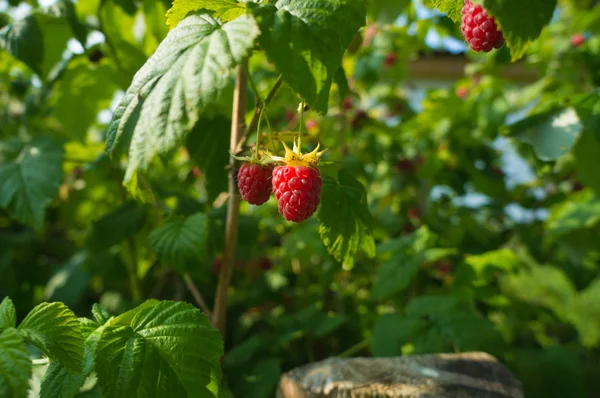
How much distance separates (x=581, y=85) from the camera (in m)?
2.77

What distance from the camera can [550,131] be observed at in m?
1.75

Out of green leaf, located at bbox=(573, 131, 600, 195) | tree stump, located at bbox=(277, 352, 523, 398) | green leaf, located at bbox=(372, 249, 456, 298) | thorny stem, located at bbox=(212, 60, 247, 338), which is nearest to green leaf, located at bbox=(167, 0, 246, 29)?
thorny stem, located at bbox=(212, 60, 247, 338)

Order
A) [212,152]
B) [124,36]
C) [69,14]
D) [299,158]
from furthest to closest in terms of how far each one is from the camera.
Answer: [124,36], [69,14], [212,152], [299,158]

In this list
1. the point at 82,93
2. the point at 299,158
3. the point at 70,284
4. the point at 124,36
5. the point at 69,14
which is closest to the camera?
the point at 299,158

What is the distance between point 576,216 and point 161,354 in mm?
2052

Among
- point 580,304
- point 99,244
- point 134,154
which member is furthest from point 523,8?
point 580,304

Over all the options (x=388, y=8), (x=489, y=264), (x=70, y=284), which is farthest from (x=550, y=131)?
(x=70, y=284)

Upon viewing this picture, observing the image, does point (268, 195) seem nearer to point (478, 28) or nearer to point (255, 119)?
point (255, 119)

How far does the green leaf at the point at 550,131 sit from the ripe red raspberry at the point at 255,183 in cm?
97

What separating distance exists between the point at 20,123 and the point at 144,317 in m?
2.17

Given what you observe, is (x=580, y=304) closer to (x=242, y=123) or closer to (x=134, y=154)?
(x=242, y=123)

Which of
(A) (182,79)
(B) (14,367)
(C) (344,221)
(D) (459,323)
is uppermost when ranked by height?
(A) (182,79)

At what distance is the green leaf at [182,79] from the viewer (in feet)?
2.65

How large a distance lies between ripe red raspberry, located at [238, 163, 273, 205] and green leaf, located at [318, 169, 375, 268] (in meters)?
0.17
